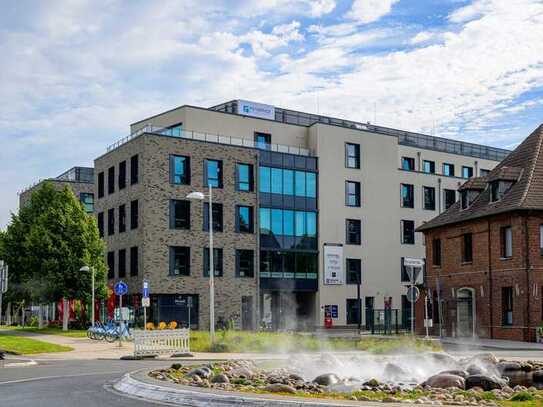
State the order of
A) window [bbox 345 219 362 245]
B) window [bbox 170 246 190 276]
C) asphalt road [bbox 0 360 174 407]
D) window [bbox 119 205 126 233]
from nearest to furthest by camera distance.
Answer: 1. asphalt road [bbox 0 360 174 407]
2. window [bbox 170 246 190 276]
3. window [bbox 119 205 126 233]
4. window [bbox 345 219 362 245]

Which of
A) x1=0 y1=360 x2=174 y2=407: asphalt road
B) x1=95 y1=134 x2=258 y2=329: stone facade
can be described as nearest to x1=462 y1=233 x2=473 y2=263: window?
x1=95 y1=134 x2=258 y2=329: stone facade

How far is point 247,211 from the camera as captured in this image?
186 ft

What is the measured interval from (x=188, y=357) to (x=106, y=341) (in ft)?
43.3

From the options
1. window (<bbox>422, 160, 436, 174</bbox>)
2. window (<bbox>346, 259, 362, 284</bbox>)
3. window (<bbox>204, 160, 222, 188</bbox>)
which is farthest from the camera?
window (<bbox>422, 160, 436, 174</bbox>)

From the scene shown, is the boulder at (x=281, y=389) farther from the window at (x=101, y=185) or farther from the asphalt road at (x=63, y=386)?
the window at (x=101, y=185)

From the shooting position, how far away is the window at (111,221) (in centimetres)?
5841

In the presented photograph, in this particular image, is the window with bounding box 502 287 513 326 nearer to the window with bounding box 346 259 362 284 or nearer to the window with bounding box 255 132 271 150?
the window with bounding box 346 259 362 284

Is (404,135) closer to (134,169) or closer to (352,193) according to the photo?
(352,193)

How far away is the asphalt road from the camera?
46.4 feet

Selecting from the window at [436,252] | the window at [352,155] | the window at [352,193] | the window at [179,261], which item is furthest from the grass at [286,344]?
the window at [352,155]

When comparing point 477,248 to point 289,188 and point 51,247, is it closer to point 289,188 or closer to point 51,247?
point 289,188

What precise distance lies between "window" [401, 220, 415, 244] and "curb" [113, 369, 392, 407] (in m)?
51.8

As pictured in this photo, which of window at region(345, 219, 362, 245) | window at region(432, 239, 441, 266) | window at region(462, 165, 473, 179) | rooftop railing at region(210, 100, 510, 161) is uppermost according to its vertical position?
rooftop railing at region(210, 100, 510, 161)

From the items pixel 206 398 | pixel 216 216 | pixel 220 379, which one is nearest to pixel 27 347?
pixel 220 379
